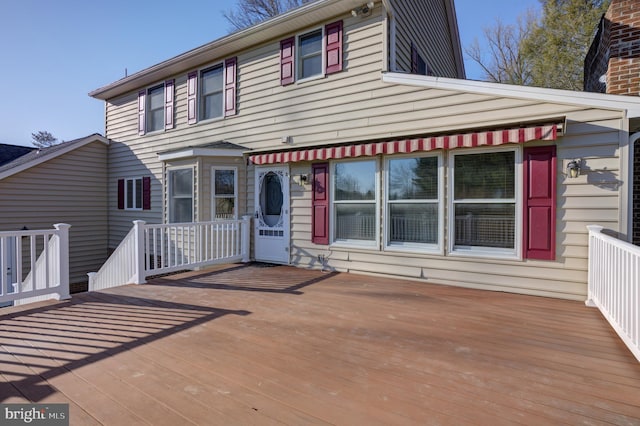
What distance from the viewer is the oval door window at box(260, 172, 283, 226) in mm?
7160

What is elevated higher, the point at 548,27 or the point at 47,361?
the point at 548,27

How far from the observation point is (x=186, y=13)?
10219mm

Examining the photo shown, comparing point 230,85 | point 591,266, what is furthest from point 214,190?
point 591,266

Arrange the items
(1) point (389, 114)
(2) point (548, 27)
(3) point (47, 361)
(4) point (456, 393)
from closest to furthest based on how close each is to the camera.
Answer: (4) point (456, 393) → (3) point (47, 361) → (1) point (389, 114) → (2) point (548, 27)

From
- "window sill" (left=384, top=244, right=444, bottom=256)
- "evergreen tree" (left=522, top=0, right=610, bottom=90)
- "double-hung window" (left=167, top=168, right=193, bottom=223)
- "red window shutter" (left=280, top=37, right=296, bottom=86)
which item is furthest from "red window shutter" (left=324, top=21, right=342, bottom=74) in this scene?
"evergreen tree" (left=522, top=0, right=610, bottom=90)

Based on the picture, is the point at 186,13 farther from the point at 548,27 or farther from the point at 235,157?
the point at 548,27

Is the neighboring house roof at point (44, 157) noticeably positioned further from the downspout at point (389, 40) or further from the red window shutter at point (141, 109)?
the downspout at point (389, 40)

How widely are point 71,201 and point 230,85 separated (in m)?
6.36

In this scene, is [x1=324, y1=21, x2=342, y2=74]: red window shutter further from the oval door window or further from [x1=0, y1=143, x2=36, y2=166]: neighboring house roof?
[x1=0, y1=143, x2=36, y2=166]: neighboring house roof

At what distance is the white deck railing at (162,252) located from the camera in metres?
5.53

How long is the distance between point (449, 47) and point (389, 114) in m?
6.87

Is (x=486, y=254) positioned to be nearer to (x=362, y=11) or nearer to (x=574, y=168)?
(x=574, y=168)

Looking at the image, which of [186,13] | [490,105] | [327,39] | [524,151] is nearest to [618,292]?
[524,151]

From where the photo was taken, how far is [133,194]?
402 inches
